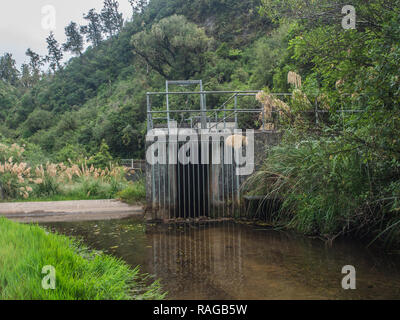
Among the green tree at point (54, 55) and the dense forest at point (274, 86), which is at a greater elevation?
the green tree at point (54, 55)

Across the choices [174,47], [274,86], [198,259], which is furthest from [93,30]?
[198,259]

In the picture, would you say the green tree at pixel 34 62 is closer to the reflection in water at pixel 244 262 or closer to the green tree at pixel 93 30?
the green tree at pixel 93 30

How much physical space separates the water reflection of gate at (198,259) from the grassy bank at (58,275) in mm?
397

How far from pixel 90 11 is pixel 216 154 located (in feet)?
226

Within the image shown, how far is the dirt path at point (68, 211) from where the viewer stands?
9703 mm

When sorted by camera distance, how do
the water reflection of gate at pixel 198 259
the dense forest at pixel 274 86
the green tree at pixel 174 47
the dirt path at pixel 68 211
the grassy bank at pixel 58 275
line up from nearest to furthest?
the grassy bank at pixel 58 275
the water reflection of gate at pixel 198 259
the dense forest at pixel 274 86
the dirt path at pixel 68 211
the green tree at pixel 174 47

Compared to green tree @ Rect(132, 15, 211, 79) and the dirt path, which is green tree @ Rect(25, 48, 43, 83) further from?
the dirt path

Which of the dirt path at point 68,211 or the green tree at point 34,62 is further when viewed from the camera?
the green tree at point 34,62

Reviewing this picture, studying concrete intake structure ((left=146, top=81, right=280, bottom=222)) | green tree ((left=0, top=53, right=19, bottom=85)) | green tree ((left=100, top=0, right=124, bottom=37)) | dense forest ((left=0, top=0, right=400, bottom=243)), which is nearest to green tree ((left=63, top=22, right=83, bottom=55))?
dense forest ((left=0, top=0, right=400, bottom=243))

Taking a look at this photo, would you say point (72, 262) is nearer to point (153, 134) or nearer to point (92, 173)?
point (153, 134)

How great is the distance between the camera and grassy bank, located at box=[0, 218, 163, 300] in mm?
3096

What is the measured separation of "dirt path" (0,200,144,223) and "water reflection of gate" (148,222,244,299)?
2.43m

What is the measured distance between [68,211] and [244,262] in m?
6.53

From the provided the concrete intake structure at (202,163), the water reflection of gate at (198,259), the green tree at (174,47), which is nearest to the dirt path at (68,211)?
the concrete intake structure at (202,163)
